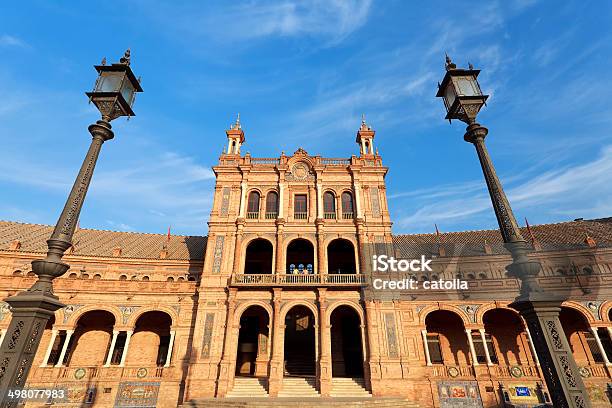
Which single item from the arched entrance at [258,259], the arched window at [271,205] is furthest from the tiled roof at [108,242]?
the arched window at [271,205]

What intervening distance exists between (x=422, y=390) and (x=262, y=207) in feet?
54.8

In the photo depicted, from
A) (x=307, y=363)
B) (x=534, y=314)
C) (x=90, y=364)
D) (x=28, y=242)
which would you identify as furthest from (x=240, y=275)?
(x=28, y=242)

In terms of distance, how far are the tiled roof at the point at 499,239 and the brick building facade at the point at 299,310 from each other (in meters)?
0.26

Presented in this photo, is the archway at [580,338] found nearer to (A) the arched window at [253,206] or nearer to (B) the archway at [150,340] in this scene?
(A) the arched window at [253,206]

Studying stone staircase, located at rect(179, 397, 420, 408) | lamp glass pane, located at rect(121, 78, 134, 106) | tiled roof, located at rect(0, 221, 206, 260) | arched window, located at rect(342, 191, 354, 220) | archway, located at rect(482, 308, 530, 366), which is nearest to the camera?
lamp glass pane, located at rect(121, 78, 134, 106)

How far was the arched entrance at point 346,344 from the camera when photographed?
22766mm

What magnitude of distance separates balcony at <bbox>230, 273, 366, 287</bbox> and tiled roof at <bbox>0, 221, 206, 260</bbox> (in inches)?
384

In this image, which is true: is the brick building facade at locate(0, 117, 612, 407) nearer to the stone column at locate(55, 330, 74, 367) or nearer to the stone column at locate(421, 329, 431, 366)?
the stone column at locate(55, 330, 74, 367)

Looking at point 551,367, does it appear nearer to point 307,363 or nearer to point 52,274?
point 52,274

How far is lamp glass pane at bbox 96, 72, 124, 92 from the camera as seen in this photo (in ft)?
28.2

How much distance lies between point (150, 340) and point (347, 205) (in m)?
18.2

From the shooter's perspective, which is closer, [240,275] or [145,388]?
[145,388]

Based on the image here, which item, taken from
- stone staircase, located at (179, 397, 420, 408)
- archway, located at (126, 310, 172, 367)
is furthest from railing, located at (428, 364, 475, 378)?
archway, located at (126, 310, 172, 367)

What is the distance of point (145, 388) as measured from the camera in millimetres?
20125
